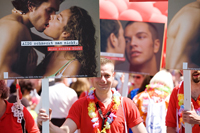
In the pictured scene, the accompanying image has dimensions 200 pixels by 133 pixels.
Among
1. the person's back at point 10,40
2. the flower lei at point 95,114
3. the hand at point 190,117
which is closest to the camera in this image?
the person's back at point 10,40

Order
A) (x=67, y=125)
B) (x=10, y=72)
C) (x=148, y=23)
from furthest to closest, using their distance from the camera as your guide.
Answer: (x=148, y=23)
(x=67, y=125)
(x=10, y=72)

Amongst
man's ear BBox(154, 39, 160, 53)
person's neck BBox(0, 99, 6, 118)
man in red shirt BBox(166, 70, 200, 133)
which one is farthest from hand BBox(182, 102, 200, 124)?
man's ear BBox(154, 39, 160, 53)

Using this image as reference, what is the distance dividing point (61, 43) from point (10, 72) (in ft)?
1.88

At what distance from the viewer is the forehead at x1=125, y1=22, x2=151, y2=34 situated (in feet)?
17.0

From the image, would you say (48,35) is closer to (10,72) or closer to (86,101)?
(10,72)

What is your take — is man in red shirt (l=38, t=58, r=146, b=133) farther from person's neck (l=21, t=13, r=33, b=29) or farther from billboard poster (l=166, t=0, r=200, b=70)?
person's neck (l=21, t=13, r=33, b=29)

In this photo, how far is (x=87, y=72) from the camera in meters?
2.84

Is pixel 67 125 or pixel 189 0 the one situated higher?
pixel 189 0


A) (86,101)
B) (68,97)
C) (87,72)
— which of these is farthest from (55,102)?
(87,72)

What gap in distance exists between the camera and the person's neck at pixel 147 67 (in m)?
5.19

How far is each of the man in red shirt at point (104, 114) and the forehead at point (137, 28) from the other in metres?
2.04

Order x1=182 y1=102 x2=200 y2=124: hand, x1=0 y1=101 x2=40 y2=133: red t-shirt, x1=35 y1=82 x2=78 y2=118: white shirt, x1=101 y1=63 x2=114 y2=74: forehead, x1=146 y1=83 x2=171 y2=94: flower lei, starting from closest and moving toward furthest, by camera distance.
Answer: x1=182 y1=102 x2=200 y2=124: hand < x1=101 y1=63 x2=114 y2=74: forehead < x1=0 y1=101 x2=40 y2=133: red t-shirt < x1=146 y1=83 x2=171 y2=94: flower lei < x1=35 y1=82 x2=78 y2=118: white shirt

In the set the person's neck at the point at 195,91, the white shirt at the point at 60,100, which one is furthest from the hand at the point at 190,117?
the white shirt at the point at 60,100

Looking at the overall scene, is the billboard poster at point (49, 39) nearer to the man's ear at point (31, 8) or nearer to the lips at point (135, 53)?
the man's ear at point (31, 8)
